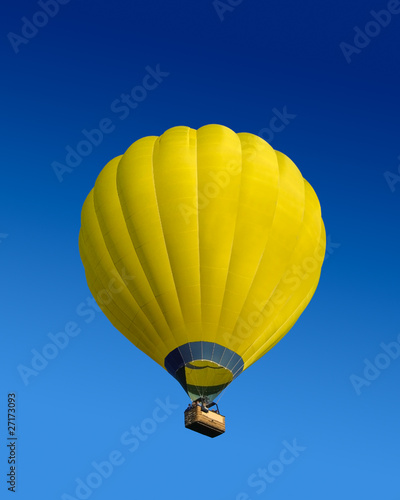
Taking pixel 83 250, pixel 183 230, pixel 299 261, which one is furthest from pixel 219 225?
pixel 83 250

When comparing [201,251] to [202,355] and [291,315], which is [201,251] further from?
[291,315]

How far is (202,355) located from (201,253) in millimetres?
2702

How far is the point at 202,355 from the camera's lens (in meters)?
23.0

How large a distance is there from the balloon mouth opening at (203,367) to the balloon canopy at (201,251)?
0.03 metres

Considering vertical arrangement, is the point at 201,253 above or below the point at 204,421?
above

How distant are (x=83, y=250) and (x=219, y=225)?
4.67 m

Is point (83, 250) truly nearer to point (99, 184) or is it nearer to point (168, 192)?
point (99, 184)

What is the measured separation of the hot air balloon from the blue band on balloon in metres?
0.03

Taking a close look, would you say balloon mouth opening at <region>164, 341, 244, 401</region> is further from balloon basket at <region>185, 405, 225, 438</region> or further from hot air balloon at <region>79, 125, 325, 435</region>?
balloon basket at <region>185, 405, 225, 438</region>

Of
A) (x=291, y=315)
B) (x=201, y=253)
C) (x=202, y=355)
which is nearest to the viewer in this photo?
(x=202, y=355)

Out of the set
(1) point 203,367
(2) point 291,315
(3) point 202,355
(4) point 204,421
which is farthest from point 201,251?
(4) point 204,421

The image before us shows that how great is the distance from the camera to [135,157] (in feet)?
81.0

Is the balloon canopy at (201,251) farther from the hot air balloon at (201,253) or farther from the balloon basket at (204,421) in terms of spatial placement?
the balloon basket at (204,421)

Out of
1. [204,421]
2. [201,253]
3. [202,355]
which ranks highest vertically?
[201,253]
